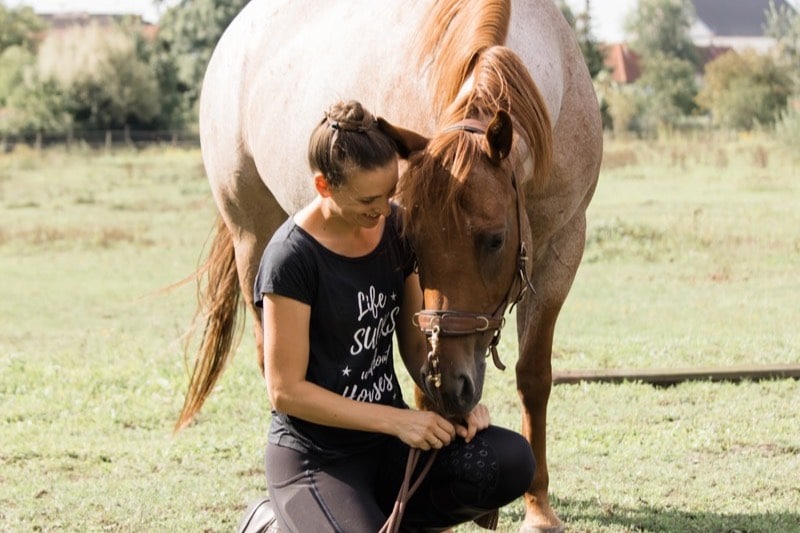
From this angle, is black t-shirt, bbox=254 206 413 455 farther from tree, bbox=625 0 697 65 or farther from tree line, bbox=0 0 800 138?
tree, bbox=625 0 697 65

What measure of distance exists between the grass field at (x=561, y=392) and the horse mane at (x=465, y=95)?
4.86 ft

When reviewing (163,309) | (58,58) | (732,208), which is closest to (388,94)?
(163,309)

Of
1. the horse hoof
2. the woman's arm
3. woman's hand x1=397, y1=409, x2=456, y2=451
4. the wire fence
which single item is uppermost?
the woman's arm

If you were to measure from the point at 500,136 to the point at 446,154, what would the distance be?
6.0 inches

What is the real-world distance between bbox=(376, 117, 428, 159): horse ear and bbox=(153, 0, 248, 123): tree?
4087 centimetres

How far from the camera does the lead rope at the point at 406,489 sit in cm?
275

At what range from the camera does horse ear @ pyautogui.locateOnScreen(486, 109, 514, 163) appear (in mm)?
2910

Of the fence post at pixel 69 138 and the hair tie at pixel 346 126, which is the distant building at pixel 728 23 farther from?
the hair tie at pixel 346 126

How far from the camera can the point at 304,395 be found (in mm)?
2791

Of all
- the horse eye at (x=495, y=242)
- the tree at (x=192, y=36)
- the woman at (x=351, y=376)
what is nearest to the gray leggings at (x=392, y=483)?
the woman at (x=351, y=376)

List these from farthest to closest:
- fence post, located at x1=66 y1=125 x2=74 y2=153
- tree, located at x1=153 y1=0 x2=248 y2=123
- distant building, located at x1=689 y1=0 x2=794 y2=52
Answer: distant building, located at x1=689 y1=0 x2=794 y2=52, tree, located at x1=153 y1=0 x2=248 y2=123, fence post, located at x1=66 y1=125 x2=74 y2=153

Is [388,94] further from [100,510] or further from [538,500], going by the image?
[100,510]

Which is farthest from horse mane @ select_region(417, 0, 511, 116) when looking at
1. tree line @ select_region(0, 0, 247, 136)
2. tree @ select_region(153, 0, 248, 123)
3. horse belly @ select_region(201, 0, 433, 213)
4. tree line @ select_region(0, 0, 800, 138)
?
tree @ select_region(153, 0, 248, 123)

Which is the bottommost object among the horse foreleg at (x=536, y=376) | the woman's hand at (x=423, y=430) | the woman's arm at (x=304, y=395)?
the horse foreleg at (x=536, y=376)
